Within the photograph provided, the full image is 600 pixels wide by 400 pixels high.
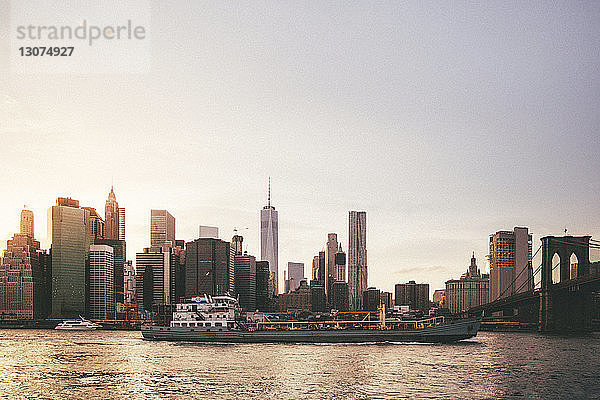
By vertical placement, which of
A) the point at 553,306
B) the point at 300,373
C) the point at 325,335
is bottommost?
the point at 325,335

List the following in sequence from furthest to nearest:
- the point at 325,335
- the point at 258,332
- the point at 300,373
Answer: the point at 325,335
the point at 258,332
the point at 300,373

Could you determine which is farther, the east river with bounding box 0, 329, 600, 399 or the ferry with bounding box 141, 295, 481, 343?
the ferry with bounding box 141, 295, 481, 343

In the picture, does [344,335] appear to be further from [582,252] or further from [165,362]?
[582,252]

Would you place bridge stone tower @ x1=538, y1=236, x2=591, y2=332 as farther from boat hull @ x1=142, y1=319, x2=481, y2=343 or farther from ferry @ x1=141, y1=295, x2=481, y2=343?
boat hull @ x1=142, y1=319, x2=481, y2=343

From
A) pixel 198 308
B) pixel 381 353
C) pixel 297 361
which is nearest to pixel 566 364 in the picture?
pixel 381 353

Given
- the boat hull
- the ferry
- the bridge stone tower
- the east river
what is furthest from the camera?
the bridge stone tower

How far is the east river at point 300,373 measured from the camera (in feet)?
178

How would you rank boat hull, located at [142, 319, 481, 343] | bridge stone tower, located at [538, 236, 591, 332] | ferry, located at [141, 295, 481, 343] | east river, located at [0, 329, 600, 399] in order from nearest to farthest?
east river, located at [0, 329, 600, 399]
boat hull, located at [142, 319, 481, 343]
ferry, located at [141, 295, 481, 343]
bridge stone tower, located at [538, 236, 591, 332]

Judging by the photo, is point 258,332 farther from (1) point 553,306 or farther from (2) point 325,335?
(1) point 553,306

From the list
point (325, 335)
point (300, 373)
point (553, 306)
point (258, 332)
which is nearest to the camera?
point (300, 373)

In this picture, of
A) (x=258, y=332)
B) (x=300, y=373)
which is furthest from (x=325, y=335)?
(x=300, y=373)

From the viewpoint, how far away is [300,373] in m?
65.9

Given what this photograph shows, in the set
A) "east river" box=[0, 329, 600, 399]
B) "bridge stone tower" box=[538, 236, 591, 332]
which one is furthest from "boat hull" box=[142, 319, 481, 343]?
"bridge stone tower" box=[538, 236, 591, 332]

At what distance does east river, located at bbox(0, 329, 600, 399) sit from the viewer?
5412 cm
